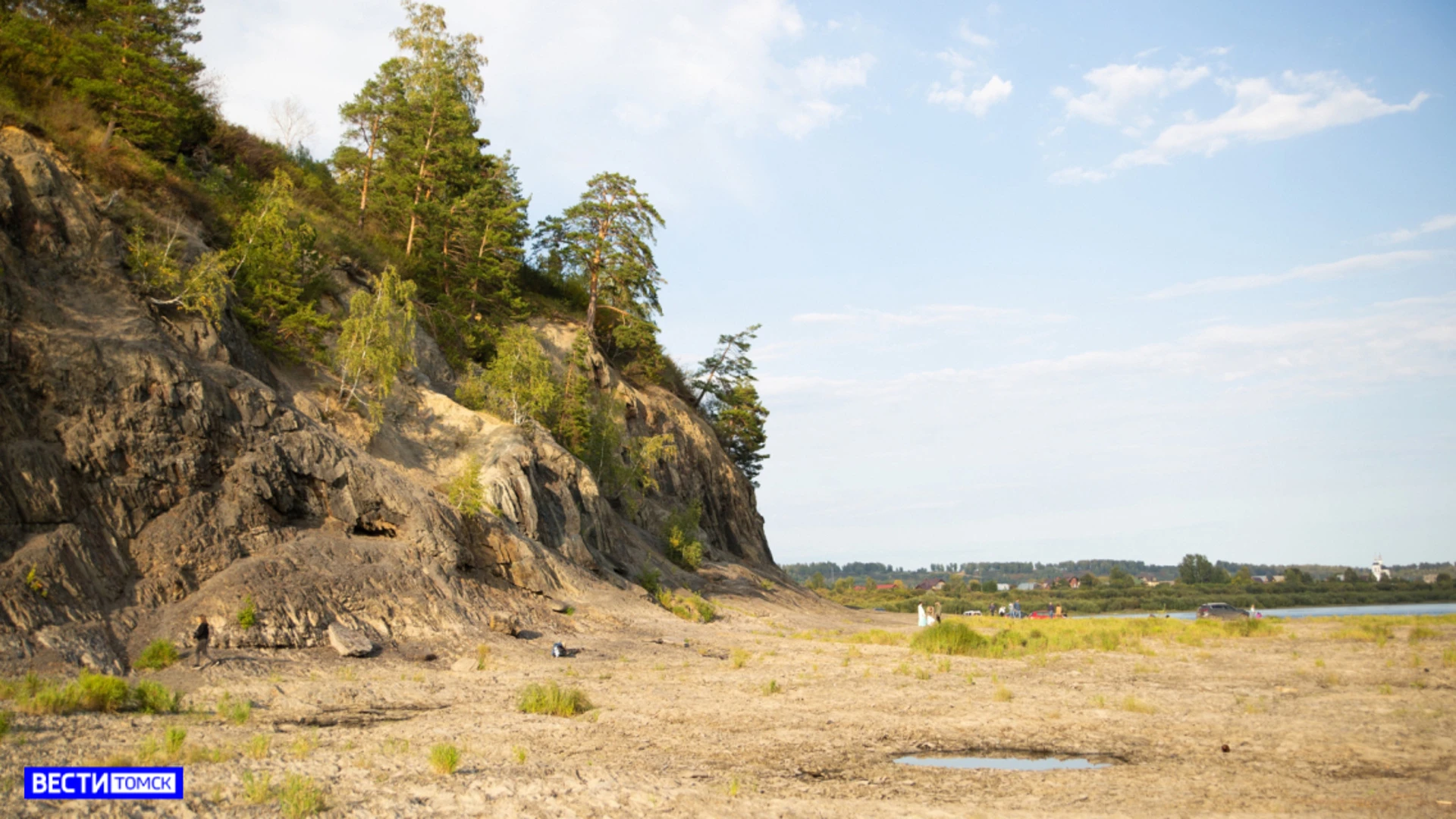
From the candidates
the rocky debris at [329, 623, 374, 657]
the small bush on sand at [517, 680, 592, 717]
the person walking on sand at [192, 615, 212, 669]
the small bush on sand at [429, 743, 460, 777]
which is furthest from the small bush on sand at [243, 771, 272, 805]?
the rocky debris at [329, 623, 374, 657]

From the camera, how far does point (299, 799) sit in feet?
29.2

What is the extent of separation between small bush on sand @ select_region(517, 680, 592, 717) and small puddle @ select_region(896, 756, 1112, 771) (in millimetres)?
5650

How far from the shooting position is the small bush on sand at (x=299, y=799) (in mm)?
8773

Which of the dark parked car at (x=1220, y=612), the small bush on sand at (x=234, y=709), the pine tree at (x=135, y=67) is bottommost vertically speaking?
the dark parked car at (x=1220, y=612)

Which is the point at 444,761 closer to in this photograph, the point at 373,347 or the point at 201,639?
the point at 201,639

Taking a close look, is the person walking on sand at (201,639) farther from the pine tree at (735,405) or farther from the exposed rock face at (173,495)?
the pine tree at (735,405)

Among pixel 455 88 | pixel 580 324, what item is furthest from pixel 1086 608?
pixel 455 88

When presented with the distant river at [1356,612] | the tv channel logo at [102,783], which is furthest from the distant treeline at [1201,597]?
the tv channel logo at [102,783]

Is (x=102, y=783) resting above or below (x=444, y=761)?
above

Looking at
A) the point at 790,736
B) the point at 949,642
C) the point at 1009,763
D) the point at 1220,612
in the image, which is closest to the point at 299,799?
the point at 790,736

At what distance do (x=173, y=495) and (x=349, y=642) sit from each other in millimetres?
5947

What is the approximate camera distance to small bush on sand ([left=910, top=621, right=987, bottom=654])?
2523 cm

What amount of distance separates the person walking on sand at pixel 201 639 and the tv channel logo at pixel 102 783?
25.9 feet

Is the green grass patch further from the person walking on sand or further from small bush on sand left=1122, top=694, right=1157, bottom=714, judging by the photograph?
small bush on sand left=1122, top=694, right=1157, bottom=714
